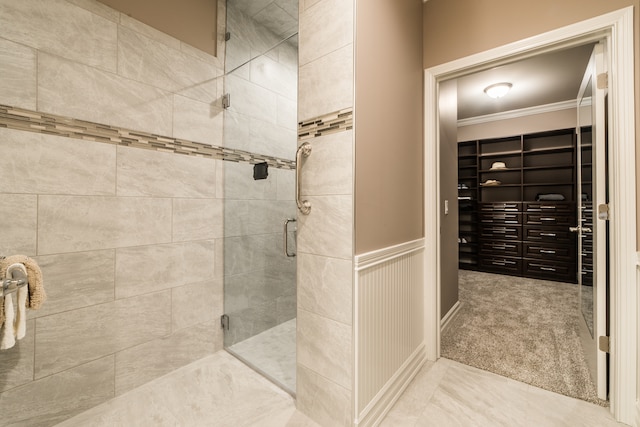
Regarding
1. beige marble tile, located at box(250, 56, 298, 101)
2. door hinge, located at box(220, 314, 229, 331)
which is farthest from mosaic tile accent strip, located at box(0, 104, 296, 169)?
door hinge, located at box(220, 314, 229, 331)

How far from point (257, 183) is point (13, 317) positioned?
1.49 metres

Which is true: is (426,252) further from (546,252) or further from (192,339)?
(546,252)

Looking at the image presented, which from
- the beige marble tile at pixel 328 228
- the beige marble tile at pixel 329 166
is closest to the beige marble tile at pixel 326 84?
the beige marble tile at pixel 329 166

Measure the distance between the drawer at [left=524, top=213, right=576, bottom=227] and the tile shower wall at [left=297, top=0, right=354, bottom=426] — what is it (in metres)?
4.40

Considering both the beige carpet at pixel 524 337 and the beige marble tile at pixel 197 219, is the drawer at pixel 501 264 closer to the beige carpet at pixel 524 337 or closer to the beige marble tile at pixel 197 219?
the beige carpet at pixel 524 337

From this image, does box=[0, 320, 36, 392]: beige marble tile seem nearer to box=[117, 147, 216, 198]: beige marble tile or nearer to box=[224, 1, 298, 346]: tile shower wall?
box=[117, 147, 216, 198]: beige marble tile

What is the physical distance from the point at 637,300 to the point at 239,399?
2.18 m

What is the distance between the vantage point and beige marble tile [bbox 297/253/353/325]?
1318 millimetres

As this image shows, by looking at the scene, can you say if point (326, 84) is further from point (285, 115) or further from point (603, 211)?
point (603, 211)

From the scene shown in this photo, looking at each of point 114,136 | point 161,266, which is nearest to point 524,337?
point 161,266

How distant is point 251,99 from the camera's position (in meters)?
2.25

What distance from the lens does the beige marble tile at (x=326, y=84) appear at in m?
1.32

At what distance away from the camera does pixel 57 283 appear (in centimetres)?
145

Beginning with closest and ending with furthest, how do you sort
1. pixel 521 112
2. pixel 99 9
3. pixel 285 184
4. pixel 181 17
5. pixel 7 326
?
pixel 7 326 < pixel 99 9 < pixel 181 17 < pixel 285 184 < pixel 521 112
